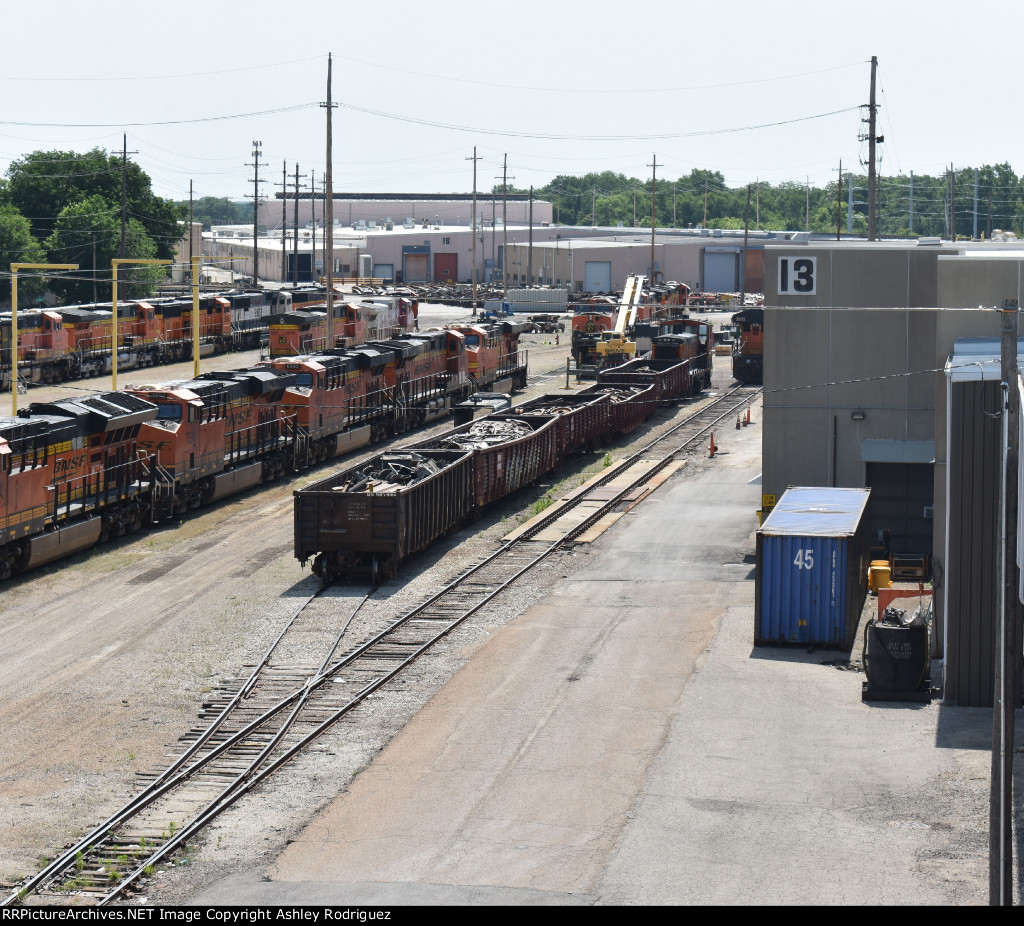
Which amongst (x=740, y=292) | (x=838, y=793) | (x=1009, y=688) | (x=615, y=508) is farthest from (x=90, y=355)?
(x=740, y=292)

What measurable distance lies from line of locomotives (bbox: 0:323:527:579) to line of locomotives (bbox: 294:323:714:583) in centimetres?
595

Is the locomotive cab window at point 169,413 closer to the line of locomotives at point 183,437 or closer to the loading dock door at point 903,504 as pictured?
the line of locomotives at point 183,437

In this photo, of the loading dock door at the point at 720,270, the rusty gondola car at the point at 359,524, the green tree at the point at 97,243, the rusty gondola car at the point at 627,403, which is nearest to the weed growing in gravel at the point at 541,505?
the rusty gondola car at the point at 359,524

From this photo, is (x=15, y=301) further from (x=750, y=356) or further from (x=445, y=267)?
(x=445, y=267)

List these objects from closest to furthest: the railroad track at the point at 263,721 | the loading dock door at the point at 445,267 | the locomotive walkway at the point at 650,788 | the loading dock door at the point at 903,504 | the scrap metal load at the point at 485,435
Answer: the locomotive walkway at the point at 650,788, the railroad track at the point at 263,721, the loading dock door at the point at 903,504, the scrap metal load at the point at 485,435, the loading dock door at the point at 445,267

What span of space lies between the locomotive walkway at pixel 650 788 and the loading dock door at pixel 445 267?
150 m

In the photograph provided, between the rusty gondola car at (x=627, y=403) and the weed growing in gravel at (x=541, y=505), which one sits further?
the rusty gondola car at (x=627, y=403)

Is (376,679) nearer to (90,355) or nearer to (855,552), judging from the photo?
(855,552)

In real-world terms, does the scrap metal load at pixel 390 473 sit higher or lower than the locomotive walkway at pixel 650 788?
higher

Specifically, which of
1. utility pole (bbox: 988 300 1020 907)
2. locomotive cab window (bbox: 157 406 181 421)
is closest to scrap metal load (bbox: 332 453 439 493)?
locomotive cab window (bbox: 157 406 181 421)

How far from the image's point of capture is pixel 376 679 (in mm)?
26375

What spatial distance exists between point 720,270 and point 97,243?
2754 inches

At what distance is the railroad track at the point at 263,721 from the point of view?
17953 millimetres

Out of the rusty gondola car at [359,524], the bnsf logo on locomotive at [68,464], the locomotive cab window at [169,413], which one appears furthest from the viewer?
the locomotive cab window at [169,413]
